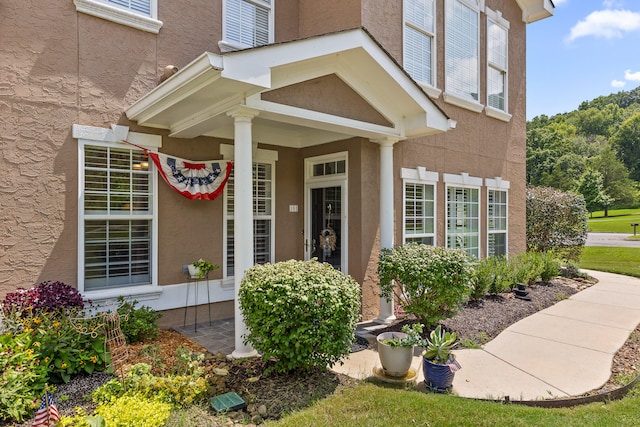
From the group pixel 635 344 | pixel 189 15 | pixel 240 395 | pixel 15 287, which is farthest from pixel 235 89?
pixel 635 344

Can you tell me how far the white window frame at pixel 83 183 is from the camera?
210 inches

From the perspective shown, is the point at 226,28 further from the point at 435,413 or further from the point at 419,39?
the point at 435,413

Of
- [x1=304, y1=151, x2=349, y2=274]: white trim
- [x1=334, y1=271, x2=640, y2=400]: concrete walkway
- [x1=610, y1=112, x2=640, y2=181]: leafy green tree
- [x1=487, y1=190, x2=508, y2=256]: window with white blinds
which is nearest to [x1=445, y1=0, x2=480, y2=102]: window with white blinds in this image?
[x1=487, y1=190, x2=508, y2=256]: window with white blinds

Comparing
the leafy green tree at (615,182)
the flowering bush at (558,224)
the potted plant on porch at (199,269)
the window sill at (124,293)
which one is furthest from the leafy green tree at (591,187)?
the window sill at (124,293)

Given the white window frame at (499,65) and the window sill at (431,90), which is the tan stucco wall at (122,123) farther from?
the white window frame at (499,65)

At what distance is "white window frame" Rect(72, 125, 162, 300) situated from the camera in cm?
533

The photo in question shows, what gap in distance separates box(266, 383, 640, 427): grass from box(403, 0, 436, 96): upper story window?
6.31 m

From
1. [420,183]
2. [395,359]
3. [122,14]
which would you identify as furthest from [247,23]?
[395,359]

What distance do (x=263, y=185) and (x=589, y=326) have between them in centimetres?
645

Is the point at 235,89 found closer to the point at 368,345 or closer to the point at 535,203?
the point at 368,345

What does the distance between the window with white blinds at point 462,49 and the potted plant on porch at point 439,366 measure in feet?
21.0

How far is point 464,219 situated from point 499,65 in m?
4.55

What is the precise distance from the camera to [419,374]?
4.73m

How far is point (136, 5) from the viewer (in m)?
5.84
